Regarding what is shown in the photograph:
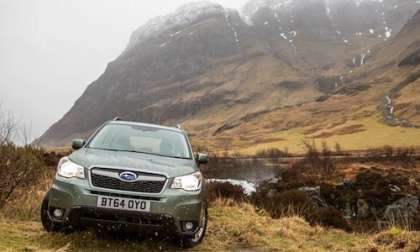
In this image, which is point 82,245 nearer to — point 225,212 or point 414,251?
point 414,251

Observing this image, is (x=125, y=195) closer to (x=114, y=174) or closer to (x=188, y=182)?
(x=114, y=174)

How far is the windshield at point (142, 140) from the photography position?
7746mm

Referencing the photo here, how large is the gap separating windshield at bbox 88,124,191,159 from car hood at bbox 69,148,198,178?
15.3 inches

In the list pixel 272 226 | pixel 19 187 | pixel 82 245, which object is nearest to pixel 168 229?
pixel 82 245

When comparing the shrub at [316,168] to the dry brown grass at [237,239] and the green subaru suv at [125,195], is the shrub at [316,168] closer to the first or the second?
the dry brown grass at [237,239]

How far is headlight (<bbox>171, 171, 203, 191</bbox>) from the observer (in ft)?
21.3

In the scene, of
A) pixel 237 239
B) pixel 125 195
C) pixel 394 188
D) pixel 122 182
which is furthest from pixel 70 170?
pixel 394 188

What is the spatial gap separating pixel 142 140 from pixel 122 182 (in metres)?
2.02

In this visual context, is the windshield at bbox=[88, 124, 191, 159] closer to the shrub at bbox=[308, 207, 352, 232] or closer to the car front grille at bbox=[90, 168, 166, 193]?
the car front grille at bbox=[90, 168, 166, 193]

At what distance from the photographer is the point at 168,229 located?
246 inches

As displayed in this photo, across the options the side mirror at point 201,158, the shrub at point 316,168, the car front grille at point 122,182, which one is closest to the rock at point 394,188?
the shrub at point 316,168

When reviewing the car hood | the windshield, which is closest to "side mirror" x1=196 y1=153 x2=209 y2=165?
the windshield

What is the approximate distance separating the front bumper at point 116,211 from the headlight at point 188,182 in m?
0.12

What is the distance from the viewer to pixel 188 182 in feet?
21.7
